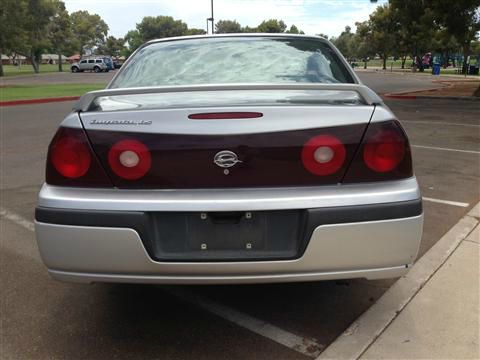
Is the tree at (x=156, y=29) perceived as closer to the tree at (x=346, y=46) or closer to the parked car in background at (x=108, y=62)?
the tree at (x=346, y=46)

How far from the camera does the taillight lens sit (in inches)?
89.7

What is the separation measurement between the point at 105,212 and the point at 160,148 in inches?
15.0

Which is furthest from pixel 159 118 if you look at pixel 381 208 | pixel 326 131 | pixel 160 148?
pixel 381 208

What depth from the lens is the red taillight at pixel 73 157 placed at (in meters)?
2.29

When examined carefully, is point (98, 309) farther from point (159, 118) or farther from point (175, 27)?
point (175, 27)

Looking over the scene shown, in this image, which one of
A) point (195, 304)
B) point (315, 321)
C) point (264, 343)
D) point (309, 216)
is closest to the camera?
point (309, 216)

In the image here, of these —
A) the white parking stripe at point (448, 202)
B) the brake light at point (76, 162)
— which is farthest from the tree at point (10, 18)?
the brake light at point (76, 162)

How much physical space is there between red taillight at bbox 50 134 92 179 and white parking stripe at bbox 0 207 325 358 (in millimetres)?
1200

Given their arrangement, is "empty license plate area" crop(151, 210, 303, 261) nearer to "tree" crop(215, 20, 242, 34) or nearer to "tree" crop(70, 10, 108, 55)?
"tree" crop(70, 10, 108, 55)

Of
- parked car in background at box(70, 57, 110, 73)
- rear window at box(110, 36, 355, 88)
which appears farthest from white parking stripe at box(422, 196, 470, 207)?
parked car in background at box(70, 57, 110, 73)

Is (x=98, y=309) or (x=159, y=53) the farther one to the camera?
(x=159, y=53)

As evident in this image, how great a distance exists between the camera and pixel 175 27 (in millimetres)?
107250

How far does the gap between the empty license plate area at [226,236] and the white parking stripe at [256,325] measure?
62 centimetres

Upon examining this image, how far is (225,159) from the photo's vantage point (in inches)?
87.6
